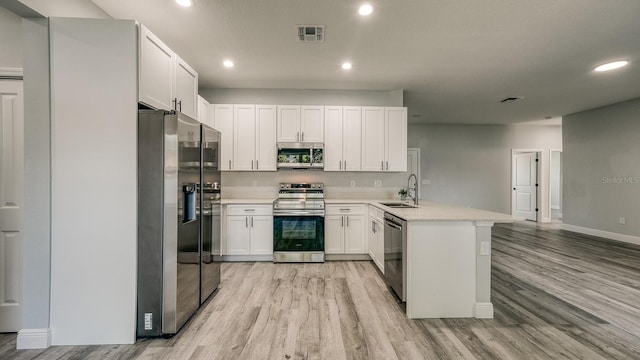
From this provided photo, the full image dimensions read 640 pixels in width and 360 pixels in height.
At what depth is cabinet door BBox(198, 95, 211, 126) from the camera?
410 cm

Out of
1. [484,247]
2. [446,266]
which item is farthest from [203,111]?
[484,247]

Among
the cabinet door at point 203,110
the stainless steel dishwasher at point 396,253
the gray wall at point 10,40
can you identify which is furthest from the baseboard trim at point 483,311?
the gray wall at point 10,40

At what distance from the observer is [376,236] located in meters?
3.79

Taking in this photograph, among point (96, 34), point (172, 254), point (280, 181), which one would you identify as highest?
point (96, 34)

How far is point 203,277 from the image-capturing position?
2.77 meters

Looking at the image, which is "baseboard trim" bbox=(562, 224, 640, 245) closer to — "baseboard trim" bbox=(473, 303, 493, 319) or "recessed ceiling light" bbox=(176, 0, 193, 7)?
"baseboard trim" bbox=(473, 303, 493, 319)

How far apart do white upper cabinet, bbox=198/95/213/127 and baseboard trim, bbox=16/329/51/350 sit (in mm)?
2878

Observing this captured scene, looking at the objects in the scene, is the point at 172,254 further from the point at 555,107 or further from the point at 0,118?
the point at 555,107

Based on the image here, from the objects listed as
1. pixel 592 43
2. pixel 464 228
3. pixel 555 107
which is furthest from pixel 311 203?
pixel 555 107

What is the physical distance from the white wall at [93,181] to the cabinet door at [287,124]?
248cm

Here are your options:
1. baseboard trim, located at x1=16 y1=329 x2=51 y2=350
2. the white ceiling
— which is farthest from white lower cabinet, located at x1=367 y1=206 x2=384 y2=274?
baseboard trim, located at x1=16 y1=329 x2=51 y2=350

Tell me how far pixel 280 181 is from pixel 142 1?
9.83 feet

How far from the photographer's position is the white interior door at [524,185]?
7.86 m

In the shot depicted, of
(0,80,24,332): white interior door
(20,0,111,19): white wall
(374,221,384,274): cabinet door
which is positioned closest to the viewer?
(20,0,111,19): white wall
